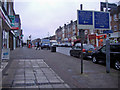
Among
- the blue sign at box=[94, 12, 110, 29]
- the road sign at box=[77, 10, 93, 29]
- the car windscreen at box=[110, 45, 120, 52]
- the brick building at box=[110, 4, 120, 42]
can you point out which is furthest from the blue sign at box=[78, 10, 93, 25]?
the brick building at box=[110, 4, 120, 42]

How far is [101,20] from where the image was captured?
29.8 ft

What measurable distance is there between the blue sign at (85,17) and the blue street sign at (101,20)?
1.83ft

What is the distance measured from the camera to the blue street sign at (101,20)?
8819mm

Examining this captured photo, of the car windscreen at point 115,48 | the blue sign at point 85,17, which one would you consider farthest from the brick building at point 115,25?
the blue sign at point 85,17

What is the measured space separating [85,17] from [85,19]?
0.12m

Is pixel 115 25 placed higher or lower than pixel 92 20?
higher

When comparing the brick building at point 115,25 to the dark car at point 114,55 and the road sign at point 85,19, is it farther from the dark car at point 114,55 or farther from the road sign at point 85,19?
the road sign at point 85,19

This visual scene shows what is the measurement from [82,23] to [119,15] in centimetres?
2957

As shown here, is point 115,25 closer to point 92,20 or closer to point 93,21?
point 93,21

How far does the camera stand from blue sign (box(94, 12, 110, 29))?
882cm

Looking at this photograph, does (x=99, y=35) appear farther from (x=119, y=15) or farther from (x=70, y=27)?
(x=70, y=27)

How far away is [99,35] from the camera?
41.6 m

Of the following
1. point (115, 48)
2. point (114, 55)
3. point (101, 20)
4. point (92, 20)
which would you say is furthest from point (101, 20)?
point (114, 55)

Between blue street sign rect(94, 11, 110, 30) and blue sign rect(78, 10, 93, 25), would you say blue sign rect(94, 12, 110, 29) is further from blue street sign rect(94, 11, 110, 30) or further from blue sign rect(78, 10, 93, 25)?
blue sign rect(78, 10, 93, 25)
